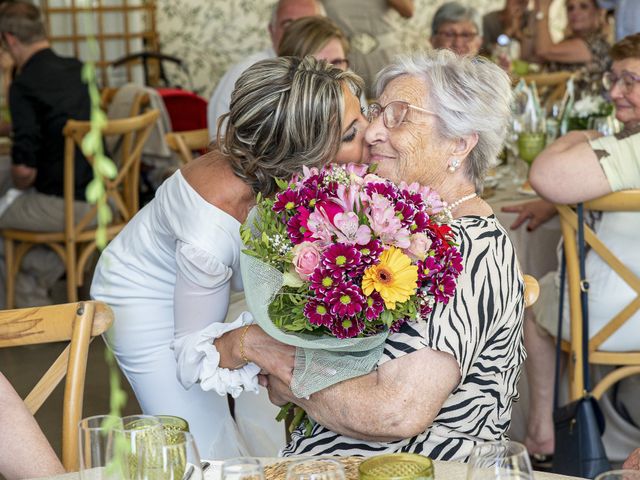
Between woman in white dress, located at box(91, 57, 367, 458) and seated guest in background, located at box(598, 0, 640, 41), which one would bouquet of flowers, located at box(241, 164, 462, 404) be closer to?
woman in white dress, located at box(91, 57, 367, 458)

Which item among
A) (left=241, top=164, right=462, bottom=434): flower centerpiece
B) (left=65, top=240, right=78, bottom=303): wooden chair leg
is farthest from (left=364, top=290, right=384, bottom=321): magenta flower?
(left=65, top=240, right=78, bottom=303): wooden chair leg

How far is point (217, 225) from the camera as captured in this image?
6.79ft

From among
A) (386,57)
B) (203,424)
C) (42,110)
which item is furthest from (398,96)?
(386,57)

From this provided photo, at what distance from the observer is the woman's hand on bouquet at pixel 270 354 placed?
5.70 ft

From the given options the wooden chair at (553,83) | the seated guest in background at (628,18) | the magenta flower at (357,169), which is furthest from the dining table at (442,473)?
the wooden chair at (553,83)

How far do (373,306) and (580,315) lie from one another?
1560 millimetres

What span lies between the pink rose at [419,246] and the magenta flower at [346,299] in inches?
4.2

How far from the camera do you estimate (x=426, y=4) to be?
937 centimetres

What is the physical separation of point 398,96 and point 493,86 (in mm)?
184

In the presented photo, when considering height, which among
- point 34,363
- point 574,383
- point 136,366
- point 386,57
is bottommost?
point 34,363

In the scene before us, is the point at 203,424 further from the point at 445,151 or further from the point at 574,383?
the point at 574,383

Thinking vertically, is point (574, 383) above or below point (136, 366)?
below

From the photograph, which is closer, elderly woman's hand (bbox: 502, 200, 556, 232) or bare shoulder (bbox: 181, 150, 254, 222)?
bare shoulder (bbox: 181, 150, 254, 222)

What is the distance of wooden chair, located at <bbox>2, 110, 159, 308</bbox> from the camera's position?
450 cm
